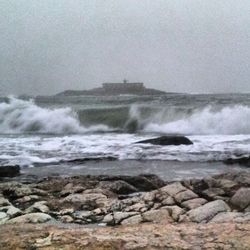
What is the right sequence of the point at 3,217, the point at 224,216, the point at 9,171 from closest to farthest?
the point at 224,216
the point at 3,217
the point at 9,171

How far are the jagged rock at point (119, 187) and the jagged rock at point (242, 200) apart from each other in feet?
5.59

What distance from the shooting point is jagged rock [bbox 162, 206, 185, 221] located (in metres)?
4.22

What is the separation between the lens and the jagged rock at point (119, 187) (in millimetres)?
5972

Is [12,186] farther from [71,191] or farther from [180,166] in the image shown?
[180,166]

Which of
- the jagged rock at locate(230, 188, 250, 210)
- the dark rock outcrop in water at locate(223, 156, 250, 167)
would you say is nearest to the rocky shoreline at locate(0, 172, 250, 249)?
the jagged rock at locate(230, 188, 250, 210)

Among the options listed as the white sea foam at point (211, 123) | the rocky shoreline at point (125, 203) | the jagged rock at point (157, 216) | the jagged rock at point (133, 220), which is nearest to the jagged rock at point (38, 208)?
the rocky shoreline at point (125, 203)

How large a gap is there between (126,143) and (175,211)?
7.89 meters

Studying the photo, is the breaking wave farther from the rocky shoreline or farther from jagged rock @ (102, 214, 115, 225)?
jagged rock @ (102, 214, 115, 225)

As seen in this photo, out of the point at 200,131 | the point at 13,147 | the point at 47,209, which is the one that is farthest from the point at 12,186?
the point at 200,131

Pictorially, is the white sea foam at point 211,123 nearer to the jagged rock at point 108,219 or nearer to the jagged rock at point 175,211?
the jagged rock at point 175,211

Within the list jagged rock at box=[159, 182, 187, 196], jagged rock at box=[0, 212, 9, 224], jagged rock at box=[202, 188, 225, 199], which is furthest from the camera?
jagged rock at box=[202, 188, 225, 199]

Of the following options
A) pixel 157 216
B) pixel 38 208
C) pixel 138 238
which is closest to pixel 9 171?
pixel 38 208

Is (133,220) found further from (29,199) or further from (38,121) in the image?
(38,121)

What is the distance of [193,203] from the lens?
471 centimetres
